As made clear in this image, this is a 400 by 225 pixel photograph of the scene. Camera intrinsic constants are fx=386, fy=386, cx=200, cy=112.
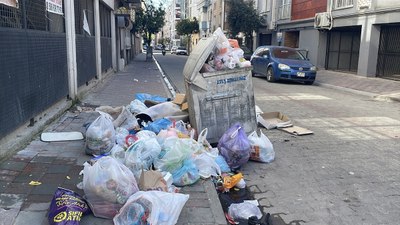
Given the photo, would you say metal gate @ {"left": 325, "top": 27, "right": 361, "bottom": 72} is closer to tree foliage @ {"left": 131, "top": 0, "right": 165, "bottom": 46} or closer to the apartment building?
the apartment building

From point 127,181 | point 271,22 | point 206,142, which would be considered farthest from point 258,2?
point 127,181

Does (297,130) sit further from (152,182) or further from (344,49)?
(344,49)

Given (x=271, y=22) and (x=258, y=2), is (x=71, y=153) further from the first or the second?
(x=258, y=2)

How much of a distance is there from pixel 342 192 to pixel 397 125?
4360mm

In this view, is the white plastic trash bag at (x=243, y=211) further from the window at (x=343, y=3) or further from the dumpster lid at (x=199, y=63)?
the window at (x=343, y=3)

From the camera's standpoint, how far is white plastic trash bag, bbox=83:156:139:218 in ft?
11.0

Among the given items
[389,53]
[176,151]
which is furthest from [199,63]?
[389,53]

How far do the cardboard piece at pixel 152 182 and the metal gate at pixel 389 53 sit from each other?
15093mm

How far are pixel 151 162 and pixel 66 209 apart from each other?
1363 millimetres

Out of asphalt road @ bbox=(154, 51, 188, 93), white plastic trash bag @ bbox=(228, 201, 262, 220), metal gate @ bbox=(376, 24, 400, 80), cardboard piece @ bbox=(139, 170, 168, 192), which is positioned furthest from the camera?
metal gate @ bbox=(376, 24, 400, 80)

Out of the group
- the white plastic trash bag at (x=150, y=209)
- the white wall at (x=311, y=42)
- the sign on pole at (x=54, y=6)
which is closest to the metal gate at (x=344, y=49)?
the white wall at (x=311, y=42)

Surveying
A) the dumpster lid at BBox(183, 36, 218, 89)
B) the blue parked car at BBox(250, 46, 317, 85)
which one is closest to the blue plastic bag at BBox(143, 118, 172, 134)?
the dumpster lid at BBox(183, 36, 218, 89)

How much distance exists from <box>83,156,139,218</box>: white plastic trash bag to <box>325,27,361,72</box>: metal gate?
61.7ft

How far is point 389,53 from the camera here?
54.8 feet
